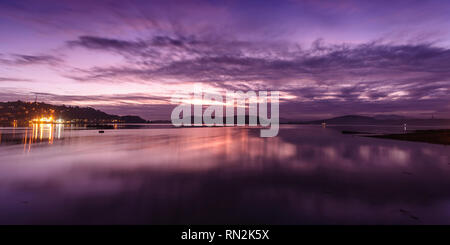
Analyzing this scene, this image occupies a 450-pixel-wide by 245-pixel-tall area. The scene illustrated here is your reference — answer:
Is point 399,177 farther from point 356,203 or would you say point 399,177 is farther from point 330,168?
point 356,203

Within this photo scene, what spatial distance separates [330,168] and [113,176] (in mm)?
14453

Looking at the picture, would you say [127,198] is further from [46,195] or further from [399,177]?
[399,177]

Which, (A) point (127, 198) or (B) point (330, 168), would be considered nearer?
(A) point (127, 198)
